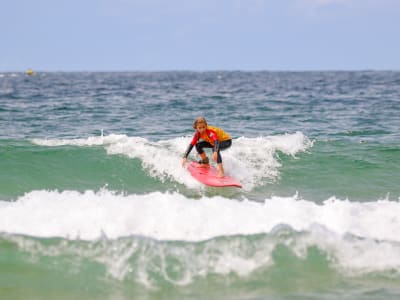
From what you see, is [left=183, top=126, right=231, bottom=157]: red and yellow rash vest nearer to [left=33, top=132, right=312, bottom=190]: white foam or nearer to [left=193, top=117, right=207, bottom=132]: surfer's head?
[left=193, top=117, right=207, bottom=132]: surfer's head

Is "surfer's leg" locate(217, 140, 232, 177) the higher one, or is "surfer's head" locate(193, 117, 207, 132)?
"surfer's head" locate(193, 117, 207, 132)

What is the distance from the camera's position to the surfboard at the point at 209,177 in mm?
10216

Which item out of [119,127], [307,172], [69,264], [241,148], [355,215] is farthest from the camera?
[119,127]

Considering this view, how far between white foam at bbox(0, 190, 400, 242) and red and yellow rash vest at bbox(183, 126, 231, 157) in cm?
263

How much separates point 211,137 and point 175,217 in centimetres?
346

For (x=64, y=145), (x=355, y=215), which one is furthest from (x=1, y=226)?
(x=64, y=145)

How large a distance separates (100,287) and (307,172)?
7.38 metres

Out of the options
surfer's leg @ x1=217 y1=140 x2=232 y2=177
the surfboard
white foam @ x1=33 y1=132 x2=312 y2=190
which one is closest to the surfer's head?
surfer's leg @ x1=217 y1=140 x2=232 y2=177

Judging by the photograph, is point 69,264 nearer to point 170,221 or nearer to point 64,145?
point 170,221

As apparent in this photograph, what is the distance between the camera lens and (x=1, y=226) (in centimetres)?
767

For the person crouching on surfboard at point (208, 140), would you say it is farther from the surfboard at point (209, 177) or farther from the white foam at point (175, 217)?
the white foam at point (175, 217)

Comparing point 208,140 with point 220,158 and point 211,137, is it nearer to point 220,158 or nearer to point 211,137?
point 211,137

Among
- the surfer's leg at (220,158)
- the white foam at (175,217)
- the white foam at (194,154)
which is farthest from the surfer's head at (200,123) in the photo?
the white foam at (175,217)

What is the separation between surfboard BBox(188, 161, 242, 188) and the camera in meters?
10.2
